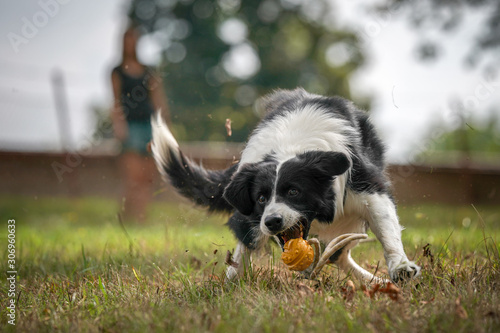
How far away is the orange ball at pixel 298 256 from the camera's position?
287 cm

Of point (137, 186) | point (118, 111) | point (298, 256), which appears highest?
point (118, 111)

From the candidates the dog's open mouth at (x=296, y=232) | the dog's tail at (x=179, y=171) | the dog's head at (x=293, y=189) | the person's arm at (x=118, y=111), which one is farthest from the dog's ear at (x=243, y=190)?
the person's arm at (x=118, y=111)

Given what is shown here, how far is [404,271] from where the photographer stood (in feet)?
9.43

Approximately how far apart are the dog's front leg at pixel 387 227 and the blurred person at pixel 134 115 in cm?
428

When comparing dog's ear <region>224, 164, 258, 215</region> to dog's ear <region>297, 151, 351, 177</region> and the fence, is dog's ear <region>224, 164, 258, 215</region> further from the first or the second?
the fence

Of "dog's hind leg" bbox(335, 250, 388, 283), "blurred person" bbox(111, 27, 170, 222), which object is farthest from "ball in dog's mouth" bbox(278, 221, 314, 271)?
"blurred person" bbox(111, 27, 170, 222)

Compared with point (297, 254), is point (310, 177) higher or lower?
higher

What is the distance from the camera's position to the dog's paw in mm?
2855

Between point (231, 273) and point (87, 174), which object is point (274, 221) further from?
point (87, 174)

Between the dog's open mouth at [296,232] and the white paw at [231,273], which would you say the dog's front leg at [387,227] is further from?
the white paw at [231,273]

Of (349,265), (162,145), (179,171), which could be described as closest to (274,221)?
(349,265)

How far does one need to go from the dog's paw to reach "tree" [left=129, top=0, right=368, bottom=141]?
15.2 metres

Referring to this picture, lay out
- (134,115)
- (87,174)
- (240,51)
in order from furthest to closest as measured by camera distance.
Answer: (240,51), (87,174), (134,115)

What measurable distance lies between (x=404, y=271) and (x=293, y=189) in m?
0.80
